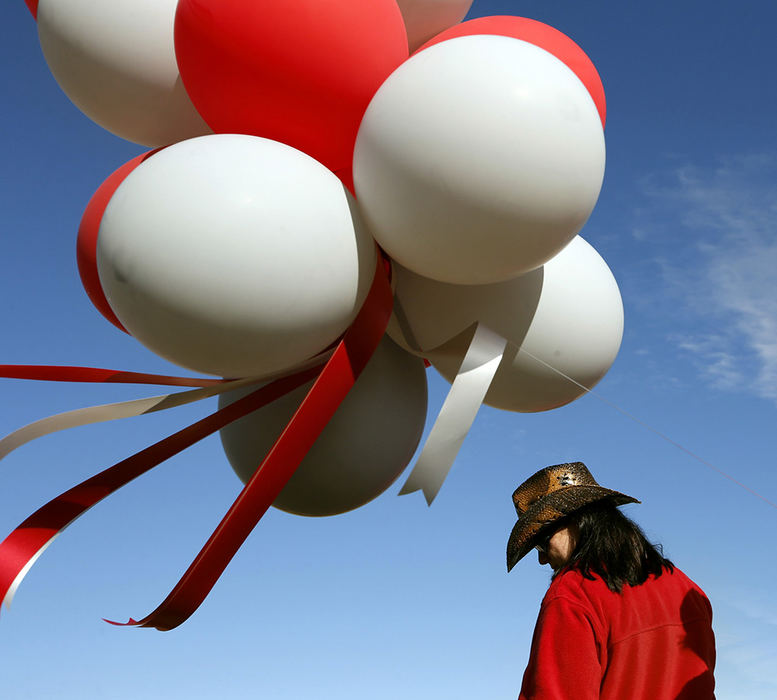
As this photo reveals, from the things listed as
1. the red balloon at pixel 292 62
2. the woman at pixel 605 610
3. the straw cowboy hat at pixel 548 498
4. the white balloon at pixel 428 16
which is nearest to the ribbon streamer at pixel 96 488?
the red balloon at pixel 292 62

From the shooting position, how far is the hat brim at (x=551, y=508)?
240 centimetres

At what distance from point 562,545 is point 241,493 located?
949 mm

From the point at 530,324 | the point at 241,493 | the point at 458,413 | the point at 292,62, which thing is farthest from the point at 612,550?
the point at 292,62

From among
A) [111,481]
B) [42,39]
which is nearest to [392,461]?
[111,481]

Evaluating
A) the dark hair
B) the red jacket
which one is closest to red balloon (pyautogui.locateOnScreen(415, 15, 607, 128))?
the dark hair

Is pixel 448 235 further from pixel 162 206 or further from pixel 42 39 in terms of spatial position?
pixel 42 39

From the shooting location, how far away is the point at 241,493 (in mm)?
2787

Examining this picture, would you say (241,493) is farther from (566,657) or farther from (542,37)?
(542,37)

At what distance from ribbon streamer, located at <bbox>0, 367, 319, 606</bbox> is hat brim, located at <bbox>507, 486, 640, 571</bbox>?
1.11 meters

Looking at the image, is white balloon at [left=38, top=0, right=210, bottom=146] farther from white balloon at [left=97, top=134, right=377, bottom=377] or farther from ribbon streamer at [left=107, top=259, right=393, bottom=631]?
ribbon streamer at [left=107, top=259, right=393, bottom=631]

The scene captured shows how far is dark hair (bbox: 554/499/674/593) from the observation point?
2.32m

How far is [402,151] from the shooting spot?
8.41ft

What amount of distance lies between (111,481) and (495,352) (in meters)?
1.33

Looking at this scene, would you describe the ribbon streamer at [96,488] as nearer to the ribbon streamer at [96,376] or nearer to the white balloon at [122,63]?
the ribbon streamer at [96,376]
